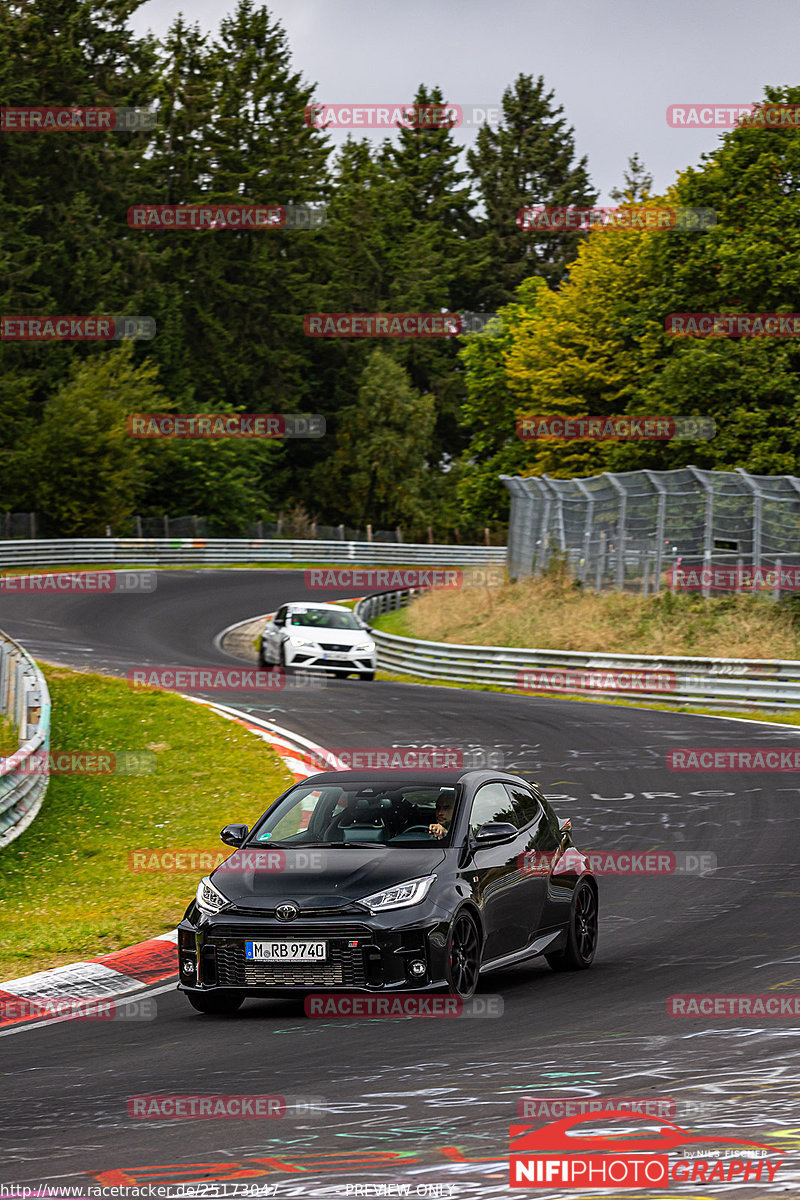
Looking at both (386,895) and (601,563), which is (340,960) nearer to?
(386,895)

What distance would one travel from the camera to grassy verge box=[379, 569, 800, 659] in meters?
31.7

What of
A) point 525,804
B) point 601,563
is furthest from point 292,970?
point 601,563

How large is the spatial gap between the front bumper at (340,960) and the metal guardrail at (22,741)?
695cm

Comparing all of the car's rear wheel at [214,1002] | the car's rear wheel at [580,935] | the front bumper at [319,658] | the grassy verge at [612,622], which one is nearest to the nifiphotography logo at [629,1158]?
the car's rear wheel at [214,1002]

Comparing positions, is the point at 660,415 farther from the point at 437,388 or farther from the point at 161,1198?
the point at 437,388

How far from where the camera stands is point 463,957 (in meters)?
9.16

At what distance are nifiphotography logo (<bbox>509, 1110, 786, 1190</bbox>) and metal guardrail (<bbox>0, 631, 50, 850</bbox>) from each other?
33.4 feet

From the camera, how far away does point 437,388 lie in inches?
3971

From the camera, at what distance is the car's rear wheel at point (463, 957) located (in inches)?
352

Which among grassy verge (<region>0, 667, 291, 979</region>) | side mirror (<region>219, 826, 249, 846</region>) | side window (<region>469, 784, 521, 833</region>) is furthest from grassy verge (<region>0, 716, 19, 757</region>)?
side window (<region>469, 784, 521, 833</region>)

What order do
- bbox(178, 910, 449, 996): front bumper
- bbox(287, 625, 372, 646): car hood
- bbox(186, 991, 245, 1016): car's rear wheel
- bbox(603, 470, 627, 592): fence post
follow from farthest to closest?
bbox(603, 470, 627, 592): fence post < bbox(287, 625, 372, 646): car hood < bbox(186, 991, 245, 1016): car's rear wheel < bbox(178, 910, 449, 996): front bumper

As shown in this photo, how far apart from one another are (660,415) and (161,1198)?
146ft

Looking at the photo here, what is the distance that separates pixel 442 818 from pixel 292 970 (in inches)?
56.0

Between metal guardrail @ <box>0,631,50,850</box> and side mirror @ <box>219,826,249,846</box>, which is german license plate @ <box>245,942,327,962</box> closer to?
side mirror @ <box>219,826,249,846</box>
